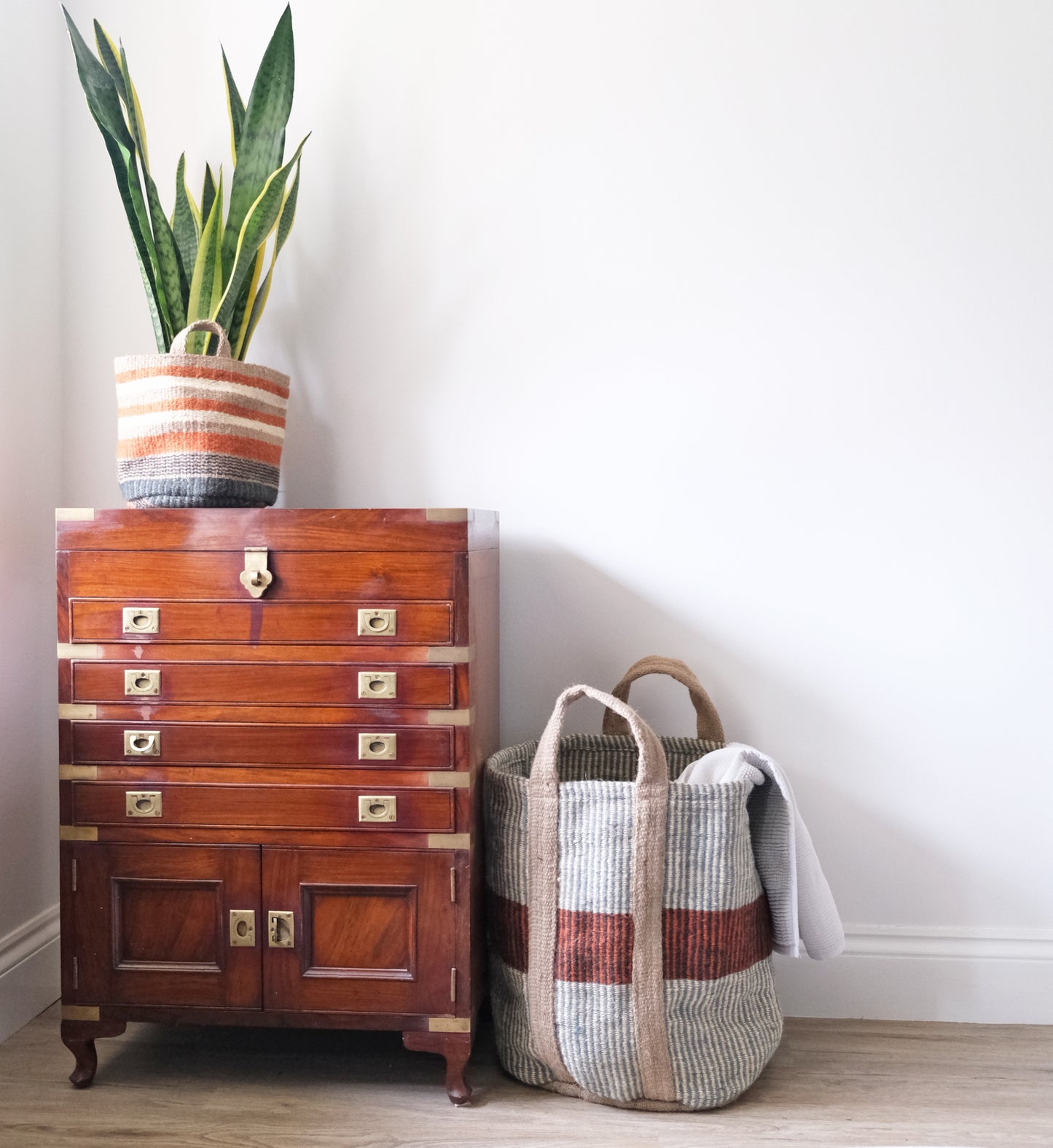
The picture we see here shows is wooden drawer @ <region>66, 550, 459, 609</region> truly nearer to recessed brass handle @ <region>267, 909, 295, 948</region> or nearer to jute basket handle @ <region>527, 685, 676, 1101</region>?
jute basket handle @ <region>527, 685, 676, 1101</region>

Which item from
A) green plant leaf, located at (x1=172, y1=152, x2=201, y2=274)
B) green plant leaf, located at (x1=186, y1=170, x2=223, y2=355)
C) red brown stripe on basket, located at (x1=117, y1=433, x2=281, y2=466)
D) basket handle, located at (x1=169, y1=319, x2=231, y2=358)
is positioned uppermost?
green plant leaf, located at (x1=172, y1=152, x2=201, y2=274)

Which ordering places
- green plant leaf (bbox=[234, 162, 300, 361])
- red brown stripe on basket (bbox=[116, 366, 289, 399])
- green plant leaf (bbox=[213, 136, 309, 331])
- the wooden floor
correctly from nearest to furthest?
the wooden floor
red brown stripe on basket (bbox=[116, 366, 289, 399])
green plant leaf (bbox=[213, 136, 309, 331])
green plant leaf (bbox=[234, 162, 300, 361])

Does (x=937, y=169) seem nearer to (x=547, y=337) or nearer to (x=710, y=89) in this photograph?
(x=710, y=89)

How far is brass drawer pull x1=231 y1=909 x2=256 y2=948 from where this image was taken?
1.50m

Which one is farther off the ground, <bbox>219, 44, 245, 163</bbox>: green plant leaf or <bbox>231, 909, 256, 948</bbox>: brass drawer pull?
<bbox>219, 44, 245, 163</bbox>: green plant leaf

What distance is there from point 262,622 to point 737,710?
2.95 feet

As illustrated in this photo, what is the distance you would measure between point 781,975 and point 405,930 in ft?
2.54

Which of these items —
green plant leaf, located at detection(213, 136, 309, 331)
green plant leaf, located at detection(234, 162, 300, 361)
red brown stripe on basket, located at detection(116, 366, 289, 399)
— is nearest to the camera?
red brown stripe on basket, located at detection(116, 366, 289, 399)

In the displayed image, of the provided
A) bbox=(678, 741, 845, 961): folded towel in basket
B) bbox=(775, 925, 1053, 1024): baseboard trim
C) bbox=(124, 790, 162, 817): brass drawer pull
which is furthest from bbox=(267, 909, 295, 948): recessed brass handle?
bbox=(775, 925, 1053, 1024): baseboard trim

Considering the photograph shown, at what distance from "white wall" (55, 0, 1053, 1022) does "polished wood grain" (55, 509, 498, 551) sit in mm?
432

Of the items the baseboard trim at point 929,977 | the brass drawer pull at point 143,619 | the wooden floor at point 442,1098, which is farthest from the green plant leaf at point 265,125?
the baseboard trim at point 929,977

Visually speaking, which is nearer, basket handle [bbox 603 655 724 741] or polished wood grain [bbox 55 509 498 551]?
polished wood grain [bbox 55 509 498 551]

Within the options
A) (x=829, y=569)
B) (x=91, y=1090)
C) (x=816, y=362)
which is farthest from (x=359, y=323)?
(x=91, y=1090)

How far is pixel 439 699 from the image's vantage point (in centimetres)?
147
